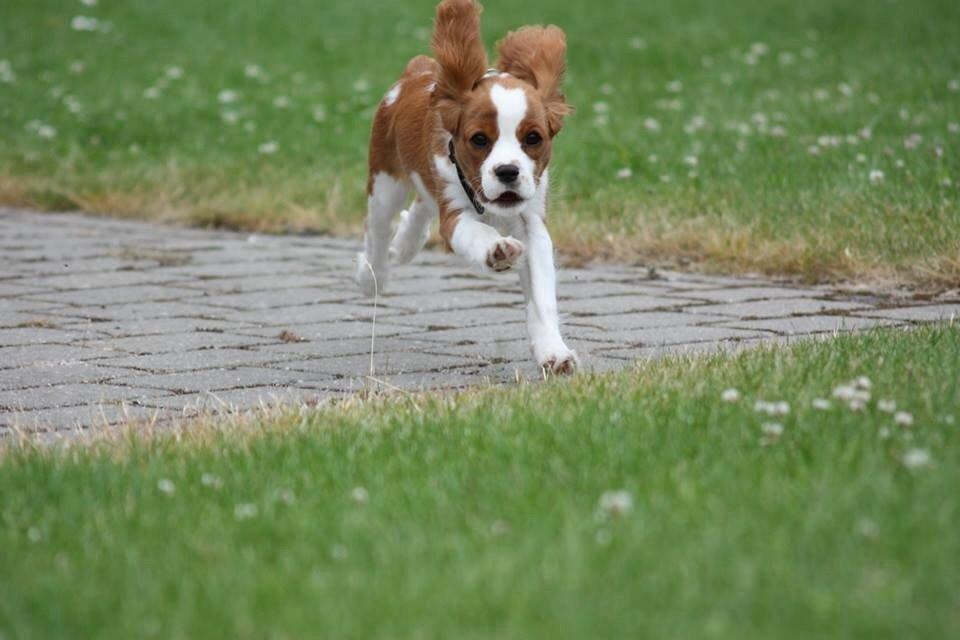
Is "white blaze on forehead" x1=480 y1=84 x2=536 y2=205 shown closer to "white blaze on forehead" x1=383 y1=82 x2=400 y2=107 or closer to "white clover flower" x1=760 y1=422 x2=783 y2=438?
"white blaze on forehead" x1=383 y1=82 x2=400 y2=107

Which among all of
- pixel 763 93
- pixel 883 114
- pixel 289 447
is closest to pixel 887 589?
pixel 289 447

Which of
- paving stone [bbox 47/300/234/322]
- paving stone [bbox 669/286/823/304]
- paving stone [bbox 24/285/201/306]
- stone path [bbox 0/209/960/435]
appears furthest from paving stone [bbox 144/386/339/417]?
paving stone [bbox 669/286/823/304]

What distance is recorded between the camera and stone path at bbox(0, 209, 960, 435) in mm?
4496

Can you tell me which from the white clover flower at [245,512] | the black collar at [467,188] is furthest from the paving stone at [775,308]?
the white clover flower at [245,512]

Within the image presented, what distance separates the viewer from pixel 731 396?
3514mm

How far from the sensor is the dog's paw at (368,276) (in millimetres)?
5578

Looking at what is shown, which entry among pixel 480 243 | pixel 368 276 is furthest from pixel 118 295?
pixel 480 243

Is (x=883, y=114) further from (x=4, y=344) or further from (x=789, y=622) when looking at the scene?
(x=789, y=622)

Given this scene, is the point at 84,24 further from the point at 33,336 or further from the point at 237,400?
the point at 237,400

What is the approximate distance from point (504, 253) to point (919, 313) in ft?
5.73

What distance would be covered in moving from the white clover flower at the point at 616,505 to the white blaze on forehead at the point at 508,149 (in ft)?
5.69

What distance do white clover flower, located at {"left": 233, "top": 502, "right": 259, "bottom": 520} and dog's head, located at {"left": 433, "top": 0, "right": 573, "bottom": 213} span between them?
5.50 ft

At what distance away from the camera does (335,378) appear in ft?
15.3

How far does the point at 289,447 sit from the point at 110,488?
1.47 feet
